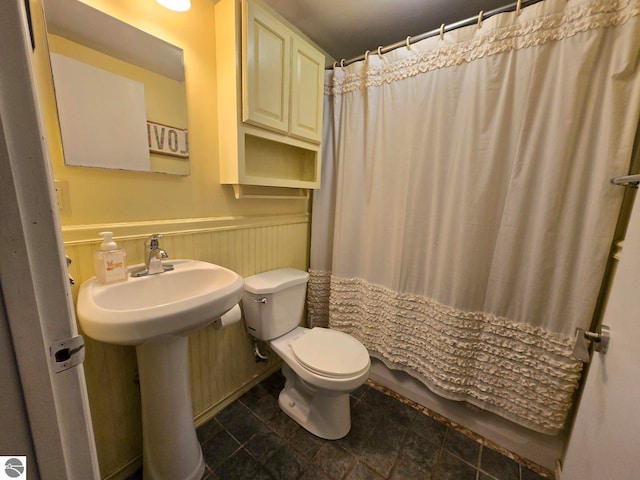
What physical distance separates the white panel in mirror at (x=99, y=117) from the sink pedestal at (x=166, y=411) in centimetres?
71

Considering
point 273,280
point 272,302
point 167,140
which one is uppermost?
point 167,140

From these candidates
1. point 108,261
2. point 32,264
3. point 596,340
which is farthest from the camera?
point 108,261

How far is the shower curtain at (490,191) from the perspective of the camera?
38.2 inches

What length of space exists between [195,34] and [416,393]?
86.9 inches

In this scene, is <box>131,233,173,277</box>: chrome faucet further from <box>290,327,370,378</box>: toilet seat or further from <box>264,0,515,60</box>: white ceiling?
<box>264,0,515,60</box>: white ceiling

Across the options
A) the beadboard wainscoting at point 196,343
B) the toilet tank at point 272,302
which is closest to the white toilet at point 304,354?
the toilet tank at point 272,302

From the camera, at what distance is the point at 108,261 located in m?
0.90

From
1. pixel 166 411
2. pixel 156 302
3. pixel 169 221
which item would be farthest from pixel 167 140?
pixel 166 411

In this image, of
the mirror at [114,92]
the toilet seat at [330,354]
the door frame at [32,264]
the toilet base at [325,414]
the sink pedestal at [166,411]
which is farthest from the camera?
the toilet base at [325,414]

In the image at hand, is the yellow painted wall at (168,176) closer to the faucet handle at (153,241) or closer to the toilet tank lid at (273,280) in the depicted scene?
the faucet handle at (153,241)

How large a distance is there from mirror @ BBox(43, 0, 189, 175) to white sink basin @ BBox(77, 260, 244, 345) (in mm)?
444

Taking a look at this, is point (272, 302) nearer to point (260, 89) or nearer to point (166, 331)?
point (166, 331)

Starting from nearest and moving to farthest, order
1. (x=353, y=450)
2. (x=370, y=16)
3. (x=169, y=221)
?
(x=169, y=221) → (x=353, y=450) → (x=370, y=16)

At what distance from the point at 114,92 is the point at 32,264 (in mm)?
889
